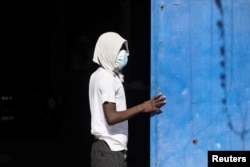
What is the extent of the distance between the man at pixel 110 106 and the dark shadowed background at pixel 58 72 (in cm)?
341

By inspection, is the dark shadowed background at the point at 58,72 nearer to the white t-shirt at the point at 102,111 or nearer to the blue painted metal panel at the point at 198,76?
the blue painted metal panel at the point at 198,76

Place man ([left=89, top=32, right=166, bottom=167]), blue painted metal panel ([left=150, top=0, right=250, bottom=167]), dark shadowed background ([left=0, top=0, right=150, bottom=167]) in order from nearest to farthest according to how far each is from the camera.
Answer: man ([left=89, top=32, right=166, bottom=167]) < blue painted metal panel ([left=150, top=0, right=250, bottom=167]) < dark shadowed background ([left=0, top=0, right=150, bottom=167])

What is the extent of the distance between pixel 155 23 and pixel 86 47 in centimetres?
626

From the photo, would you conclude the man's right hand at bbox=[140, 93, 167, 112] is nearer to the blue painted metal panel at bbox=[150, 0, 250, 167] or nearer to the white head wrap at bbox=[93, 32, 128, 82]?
the blue painted metal panel at bbox=[150, 0, 250, 167]

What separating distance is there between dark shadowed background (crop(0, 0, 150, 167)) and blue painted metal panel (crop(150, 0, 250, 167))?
3.26 metres

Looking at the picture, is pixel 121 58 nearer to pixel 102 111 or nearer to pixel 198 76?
pixel 102 111

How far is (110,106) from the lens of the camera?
109 inches

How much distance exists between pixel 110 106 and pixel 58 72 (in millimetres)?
6709

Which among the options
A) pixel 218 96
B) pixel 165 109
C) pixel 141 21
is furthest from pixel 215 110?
pixel 141 21

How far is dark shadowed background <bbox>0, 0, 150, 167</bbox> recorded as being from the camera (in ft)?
22.8

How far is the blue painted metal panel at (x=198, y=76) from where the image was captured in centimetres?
299
